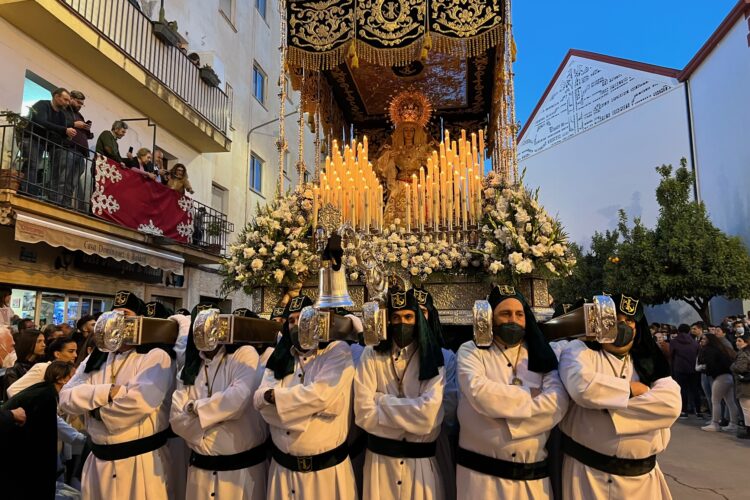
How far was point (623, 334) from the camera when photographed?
281 centimetres

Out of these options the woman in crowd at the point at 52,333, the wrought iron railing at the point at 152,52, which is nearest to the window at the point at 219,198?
the wrought iron railing at the point at 152,52

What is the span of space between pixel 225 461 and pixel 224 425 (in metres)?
0.22

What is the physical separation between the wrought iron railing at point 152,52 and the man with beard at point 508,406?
28.1ft

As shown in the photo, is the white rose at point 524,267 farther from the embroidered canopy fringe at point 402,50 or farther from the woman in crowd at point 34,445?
the woman in crowd at point 34,445

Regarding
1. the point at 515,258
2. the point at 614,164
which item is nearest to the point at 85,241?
the point at 515,258

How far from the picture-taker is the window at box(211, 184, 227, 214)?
14156 millimetres

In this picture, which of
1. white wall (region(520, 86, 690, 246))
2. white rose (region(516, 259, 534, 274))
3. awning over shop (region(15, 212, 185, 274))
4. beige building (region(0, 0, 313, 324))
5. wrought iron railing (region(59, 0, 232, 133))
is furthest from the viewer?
white wall (region(520, 86, 690, 246))

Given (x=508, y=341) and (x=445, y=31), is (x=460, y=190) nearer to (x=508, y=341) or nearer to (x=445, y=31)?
(x=445, y=31)

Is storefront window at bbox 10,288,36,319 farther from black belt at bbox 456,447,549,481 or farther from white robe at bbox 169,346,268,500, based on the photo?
black belt at bbox 456,447,549,481

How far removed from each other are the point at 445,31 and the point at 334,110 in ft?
8.54

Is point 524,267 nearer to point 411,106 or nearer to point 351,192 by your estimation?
point 351,192

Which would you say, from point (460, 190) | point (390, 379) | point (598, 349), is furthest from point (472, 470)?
point (460, 190)

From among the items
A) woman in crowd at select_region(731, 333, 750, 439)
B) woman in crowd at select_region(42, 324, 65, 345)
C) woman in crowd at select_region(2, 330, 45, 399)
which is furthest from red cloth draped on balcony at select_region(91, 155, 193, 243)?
woman in crowd at select_region(731, 333, 750, 439)

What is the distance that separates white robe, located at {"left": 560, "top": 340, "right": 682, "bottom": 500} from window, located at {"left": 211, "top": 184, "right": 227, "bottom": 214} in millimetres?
12501
